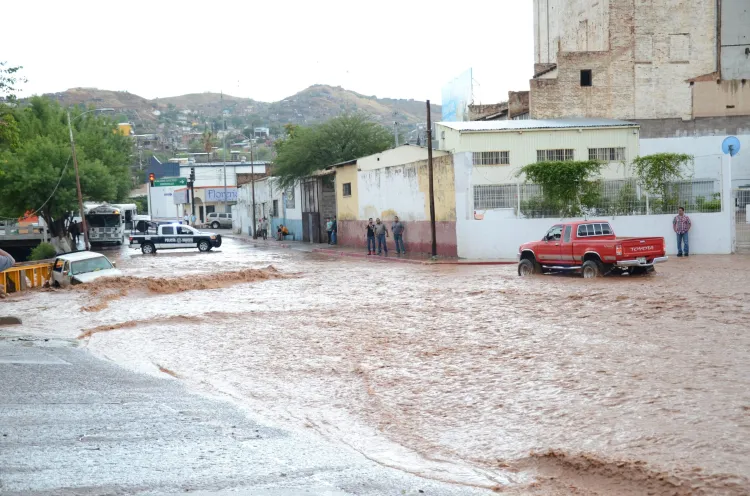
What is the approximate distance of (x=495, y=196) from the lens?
33.4m

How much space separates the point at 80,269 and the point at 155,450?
20.9m

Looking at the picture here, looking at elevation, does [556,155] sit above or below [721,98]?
below

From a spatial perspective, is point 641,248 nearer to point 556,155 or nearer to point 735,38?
point 556,155

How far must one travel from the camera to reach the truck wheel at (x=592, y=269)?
73.2ft

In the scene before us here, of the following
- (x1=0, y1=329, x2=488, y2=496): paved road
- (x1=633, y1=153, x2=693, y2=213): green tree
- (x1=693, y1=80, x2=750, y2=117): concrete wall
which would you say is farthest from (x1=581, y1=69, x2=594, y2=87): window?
(x1=0, y1=329, x2=488, y2=496): paved road

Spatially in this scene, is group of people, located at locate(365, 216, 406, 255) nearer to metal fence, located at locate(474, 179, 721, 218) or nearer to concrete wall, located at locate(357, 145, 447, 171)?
metal fence, located at locate(474, 179, 721, 218)

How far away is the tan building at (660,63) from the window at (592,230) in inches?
1133

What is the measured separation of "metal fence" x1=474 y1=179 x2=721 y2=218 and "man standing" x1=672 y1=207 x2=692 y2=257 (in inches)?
64.2

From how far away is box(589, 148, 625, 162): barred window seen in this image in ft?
136

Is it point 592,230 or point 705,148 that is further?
point 705,148

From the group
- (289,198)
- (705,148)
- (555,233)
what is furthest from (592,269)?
(289,198)

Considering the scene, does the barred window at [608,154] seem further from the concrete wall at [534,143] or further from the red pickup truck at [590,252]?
the red pickup truck at [590,252]

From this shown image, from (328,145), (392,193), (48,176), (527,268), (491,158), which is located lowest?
(527,268)

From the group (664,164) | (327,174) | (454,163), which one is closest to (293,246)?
(327,174)
